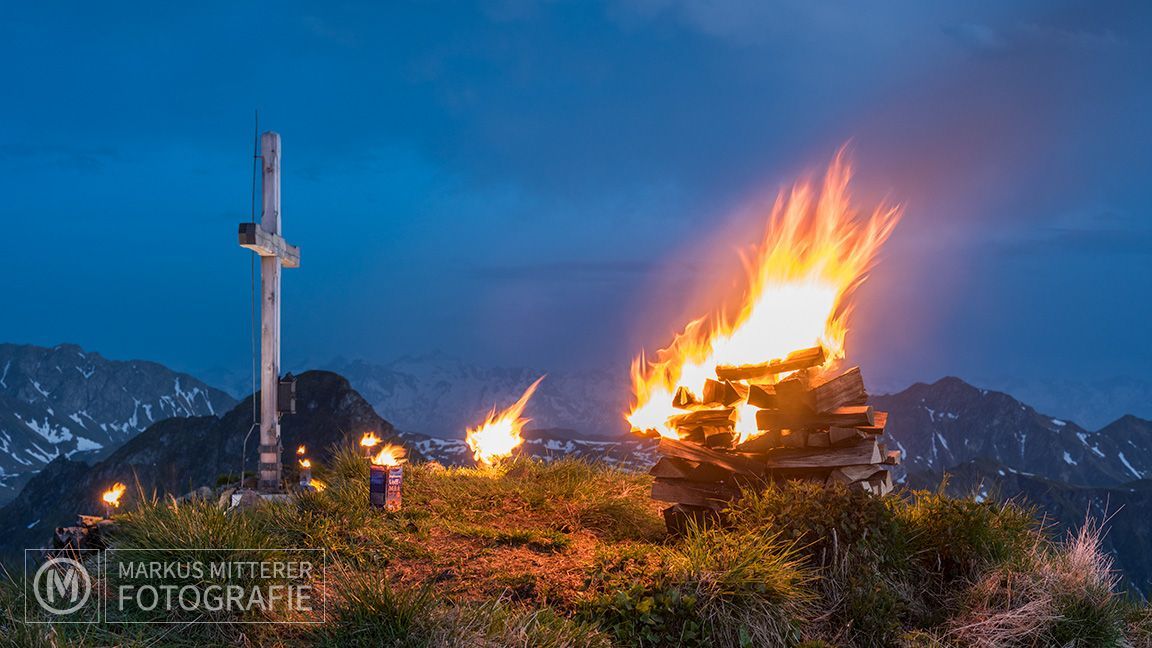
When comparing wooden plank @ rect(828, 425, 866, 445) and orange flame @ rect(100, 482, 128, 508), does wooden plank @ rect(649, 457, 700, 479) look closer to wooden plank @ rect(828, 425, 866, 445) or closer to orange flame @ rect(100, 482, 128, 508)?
wooden plank @ rect(828, 425, 866, 445)

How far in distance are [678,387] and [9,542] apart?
187575 mm

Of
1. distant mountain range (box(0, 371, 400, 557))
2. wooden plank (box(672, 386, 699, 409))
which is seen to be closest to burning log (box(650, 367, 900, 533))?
wooden plank (box(672, 386, 699, 409))

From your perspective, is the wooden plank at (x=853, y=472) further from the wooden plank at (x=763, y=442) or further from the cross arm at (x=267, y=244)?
the cross arm at (x=267, y=244)

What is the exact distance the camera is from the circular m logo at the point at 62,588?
632 centimetres

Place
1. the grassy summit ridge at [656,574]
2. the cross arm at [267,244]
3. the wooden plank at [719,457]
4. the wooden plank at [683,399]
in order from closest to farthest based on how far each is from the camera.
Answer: the grassy summit ridge at [656,574], the wooden plank at [719,457], the wooden plank at [683,399], the cross arm at [267,244]

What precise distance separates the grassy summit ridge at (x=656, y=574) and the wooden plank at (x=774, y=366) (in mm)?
1519

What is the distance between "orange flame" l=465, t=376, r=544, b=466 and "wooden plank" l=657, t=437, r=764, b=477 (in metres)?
4.48

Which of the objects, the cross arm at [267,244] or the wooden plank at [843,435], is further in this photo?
the cross arm at [267,244]

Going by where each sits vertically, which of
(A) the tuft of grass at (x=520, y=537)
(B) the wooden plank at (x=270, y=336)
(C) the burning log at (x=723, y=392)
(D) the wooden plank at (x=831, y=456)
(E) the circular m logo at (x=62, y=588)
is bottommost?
(E) the circular m logo at (x=62, y=588)

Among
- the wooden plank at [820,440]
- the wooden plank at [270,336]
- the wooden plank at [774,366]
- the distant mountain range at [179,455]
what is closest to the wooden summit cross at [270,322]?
the wooden plank at [270,336]

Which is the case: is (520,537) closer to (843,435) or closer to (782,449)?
(782,449)

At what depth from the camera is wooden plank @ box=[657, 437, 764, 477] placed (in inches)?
348

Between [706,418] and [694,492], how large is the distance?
94 cm

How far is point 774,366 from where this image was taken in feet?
29.8
